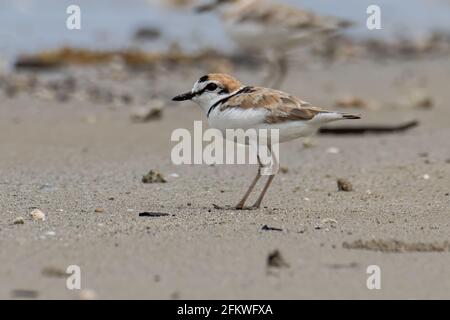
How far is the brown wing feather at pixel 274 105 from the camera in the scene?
19.4ft

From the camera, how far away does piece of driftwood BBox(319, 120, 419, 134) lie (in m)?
9.10

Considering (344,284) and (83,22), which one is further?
(83,22)

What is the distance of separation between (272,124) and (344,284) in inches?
64.9

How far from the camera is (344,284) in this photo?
14.7 feet

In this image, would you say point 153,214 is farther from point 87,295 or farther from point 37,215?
point 87,295

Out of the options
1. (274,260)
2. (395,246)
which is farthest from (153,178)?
(274,260)

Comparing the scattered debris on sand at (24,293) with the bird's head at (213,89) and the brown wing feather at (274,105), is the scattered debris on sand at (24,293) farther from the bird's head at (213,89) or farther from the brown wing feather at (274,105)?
the bird's head at (213,89)

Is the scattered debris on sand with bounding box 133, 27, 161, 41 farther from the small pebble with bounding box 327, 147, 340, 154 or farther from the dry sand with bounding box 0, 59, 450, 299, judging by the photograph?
the small pebble with bounding box 327, 147, 340, 154

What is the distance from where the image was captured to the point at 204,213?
5961 millimetres

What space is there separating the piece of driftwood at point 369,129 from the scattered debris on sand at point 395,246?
13.2 feet

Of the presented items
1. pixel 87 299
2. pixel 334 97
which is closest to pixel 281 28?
pixel 334 97

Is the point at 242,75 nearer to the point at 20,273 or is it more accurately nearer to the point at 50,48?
the point at 50,48

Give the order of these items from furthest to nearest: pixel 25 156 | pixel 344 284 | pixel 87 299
Answer: pixel 25 156 < pixel 344 284 < pixel 87 299

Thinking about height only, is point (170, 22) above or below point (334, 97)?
above
